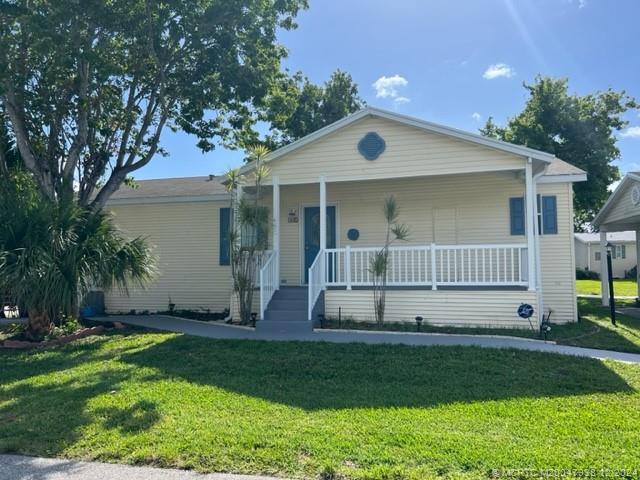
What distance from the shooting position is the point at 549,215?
11.1 metres

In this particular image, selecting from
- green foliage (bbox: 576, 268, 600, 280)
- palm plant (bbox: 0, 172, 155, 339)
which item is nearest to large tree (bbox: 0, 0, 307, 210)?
palm plant (bbox: 0, 172, 155, 339)

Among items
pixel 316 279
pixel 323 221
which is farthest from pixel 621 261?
pixel 316 279

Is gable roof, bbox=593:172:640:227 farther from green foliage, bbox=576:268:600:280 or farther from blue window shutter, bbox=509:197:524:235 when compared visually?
green foliage, bbox=576:268:600:280

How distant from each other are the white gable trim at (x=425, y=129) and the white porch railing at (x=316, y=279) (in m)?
2.51

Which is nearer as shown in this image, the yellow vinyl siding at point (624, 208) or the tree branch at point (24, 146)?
the tree branch at point (24, 146)

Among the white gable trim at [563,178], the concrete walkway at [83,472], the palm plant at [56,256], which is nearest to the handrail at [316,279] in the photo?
the palm plant at [56,256]

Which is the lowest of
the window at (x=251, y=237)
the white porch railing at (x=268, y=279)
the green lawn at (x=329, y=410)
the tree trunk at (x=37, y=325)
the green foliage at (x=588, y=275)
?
the green lawn at (x=329, y=410)

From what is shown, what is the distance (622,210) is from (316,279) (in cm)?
1057

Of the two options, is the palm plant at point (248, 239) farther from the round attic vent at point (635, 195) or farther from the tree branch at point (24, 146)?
the round attic vent at point (635, 195)

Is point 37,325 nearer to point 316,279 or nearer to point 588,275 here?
point 316,279

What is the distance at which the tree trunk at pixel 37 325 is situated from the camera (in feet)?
28.3

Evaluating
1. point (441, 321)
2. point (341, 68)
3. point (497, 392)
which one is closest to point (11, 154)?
point (441, 321)

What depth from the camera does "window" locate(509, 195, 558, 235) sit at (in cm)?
1095

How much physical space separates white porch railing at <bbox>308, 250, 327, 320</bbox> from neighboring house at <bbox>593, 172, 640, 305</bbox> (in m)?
9.35
